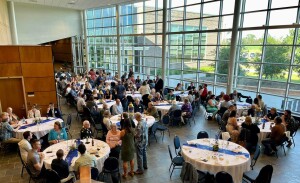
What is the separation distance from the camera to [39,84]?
10.1m

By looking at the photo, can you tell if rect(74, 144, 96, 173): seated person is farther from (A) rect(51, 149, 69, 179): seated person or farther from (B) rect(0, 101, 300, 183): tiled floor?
(B) rect(0, 101, 300, 183): tiled floor

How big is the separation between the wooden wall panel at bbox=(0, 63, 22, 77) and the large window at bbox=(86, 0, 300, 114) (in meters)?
9.15

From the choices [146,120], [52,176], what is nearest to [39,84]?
[146,120]

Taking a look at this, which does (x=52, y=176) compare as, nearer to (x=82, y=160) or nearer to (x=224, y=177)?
(x=82, y=160)

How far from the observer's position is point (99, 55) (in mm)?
22422

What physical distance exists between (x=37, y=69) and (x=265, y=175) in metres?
9.53

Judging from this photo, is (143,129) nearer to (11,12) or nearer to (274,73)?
(274,73)

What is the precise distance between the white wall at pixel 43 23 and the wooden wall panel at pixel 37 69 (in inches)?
369

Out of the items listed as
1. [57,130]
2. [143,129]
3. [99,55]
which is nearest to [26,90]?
[57,130]

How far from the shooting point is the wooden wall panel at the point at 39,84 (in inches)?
392

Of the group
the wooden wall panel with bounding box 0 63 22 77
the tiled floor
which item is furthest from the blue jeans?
the wooden wall panel with bounding box 0 63 22 77

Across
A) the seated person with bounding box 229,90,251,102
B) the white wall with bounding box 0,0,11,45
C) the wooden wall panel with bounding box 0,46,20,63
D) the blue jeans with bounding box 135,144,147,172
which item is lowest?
the blue jeans with bounding box 135,144,147,172

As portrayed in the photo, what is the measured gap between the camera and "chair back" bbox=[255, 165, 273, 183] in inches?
192

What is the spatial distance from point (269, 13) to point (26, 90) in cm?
1176
